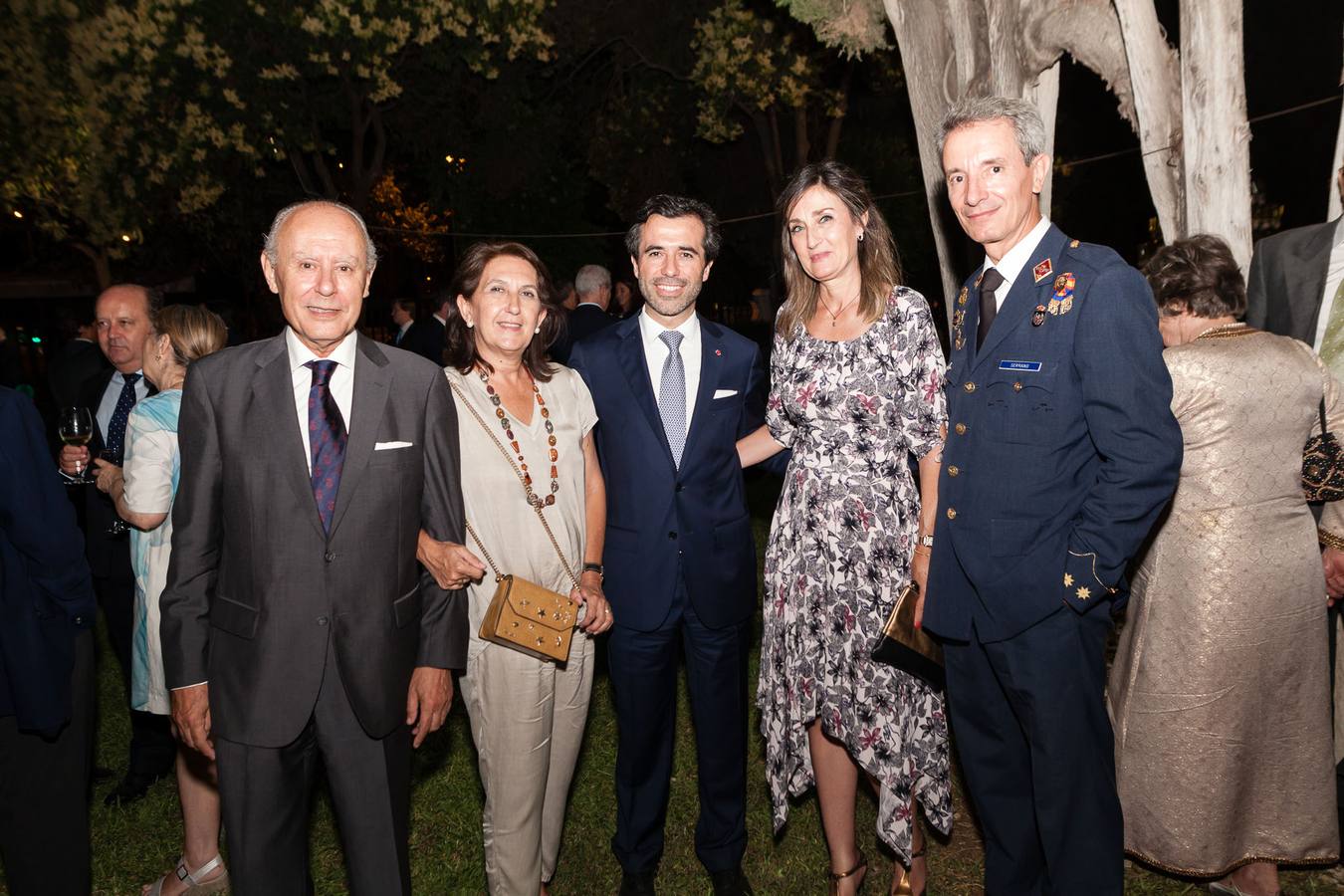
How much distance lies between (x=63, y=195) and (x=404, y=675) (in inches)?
506

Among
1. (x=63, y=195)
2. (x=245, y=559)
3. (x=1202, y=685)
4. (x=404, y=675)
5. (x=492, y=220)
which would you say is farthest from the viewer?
(x=492, y=220)

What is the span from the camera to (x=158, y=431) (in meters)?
3.26

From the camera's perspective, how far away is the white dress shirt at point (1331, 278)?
11.9ft

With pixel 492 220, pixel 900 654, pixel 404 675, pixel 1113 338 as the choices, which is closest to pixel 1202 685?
pixel 900 654

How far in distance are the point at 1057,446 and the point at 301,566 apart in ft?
6.87

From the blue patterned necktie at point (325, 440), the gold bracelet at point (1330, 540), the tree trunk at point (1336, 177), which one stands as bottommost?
the gold bracelet at point (1330, 540)

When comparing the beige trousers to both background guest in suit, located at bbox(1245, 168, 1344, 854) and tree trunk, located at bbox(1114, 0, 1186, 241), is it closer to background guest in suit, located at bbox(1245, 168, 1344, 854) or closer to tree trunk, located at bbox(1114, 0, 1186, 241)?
background guest in suit, located at bbox(1245, 168, 1344, 854)

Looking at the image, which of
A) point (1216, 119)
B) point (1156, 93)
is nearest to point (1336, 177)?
point (1216, 119)

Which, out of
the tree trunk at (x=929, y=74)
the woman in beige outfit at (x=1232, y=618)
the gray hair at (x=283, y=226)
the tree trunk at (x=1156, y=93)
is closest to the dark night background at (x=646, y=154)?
the tree trunk at (x=929, y=74)

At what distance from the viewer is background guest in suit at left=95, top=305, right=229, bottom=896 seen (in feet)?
11.0

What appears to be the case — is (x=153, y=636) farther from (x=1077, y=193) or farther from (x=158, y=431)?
(x=1077, y=193)

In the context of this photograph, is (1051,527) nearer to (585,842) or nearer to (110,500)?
(585,842)

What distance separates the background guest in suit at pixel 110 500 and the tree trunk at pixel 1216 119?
15.7 feet

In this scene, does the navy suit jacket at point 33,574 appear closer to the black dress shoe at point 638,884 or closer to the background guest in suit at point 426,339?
the black dress shoe at point 638,884
